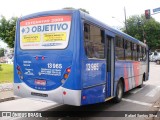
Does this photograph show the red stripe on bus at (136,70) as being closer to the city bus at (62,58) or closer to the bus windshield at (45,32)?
the city bus at (62,58)

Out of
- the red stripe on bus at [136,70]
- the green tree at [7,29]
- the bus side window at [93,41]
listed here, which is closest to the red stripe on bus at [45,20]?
the bus side window at [93,41]

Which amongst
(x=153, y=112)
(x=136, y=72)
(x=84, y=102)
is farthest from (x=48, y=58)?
(x=136, y=72)

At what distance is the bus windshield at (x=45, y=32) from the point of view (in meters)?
7.49

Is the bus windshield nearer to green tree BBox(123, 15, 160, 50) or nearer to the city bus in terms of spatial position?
the city bus

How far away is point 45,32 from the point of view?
25.7ft

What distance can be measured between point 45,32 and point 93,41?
1.44 meters

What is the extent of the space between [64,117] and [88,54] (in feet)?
6.83

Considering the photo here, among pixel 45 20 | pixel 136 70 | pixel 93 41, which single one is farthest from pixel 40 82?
pixel 136 70

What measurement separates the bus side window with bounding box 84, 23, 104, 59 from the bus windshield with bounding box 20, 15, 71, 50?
59cm

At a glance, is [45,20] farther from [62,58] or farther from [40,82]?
[40,82]

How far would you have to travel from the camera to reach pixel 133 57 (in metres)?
13.4

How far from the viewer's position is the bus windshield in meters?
7.49

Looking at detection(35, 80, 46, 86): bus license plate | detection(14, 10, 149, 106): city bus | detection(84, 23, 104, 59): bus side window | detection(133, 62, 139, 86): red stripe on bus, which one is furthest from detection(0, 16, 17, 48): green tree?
detection(35, 80, 46, 86): bus license plate

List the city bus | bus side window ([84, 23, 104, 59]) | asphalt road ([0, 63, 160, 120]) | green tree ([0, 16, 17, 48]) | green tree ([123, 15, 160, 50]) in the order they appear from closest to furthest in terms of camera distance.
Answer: the city bus < bus side window ([84, 23, 104, 59]) < asphalt road ([0, 63, 160, 120]) < green tree ([0, 16, 17, 48]) < green tree ([123, 15, 160, 50])
